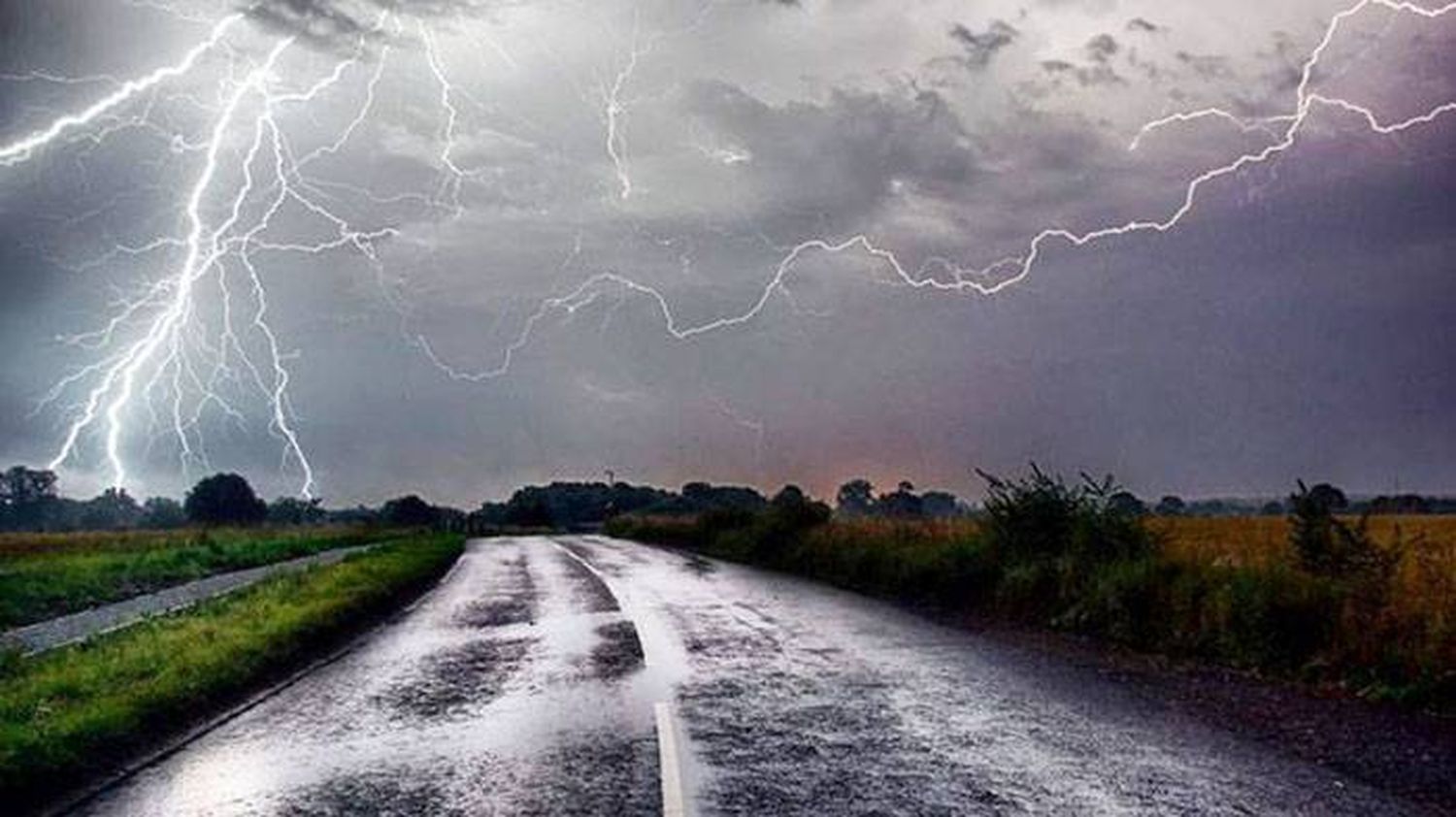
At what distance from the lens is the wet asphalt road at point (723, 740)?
6.97 metres

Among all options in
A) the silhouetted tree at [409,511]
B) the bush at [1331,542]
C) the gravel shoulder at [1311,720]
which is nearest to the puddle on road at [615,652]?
the gravel shoulder at [1311,720]

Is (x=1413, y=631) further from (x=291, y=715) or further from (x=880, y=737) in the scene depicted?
(x=291, y=715)

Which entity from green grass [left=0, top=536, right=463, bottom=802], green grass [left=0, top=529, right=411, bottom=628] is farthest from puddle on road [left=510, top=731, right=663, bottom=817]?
green grass [left=0, top=529, right=411, bottom=628]

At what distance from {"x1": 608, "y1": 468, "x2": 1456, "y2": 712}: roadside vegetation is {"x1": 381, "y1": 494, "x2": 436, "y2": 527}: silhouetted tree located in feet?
281

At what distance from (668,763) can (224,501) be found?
116 meters

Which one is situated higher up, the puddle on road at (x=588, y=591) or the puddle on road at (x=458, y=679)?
the puddle on road at (x=588, y=591)

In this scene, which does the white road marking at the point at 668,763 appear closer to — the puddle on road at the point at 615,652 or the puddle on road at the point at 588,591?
the puddle on road at the point at 615,652

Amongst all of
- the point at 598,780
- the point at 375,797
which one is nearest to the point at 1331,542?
the point at 598,780

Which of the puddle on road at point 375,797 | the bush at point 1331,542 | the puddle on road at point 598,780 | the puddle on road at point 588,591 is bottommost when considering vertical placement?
the puddle on road at point 375,797

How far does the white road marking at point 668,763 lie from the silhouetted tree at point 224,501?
11151 centimetres

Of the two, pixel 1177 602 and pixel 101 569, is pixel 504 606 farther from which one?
pixel 101 569

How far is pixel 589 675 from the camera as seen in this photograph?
12227 millimetres

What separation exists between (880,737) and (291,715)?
520 cm

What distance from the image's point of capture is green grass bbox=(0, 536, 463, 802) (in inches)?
332
